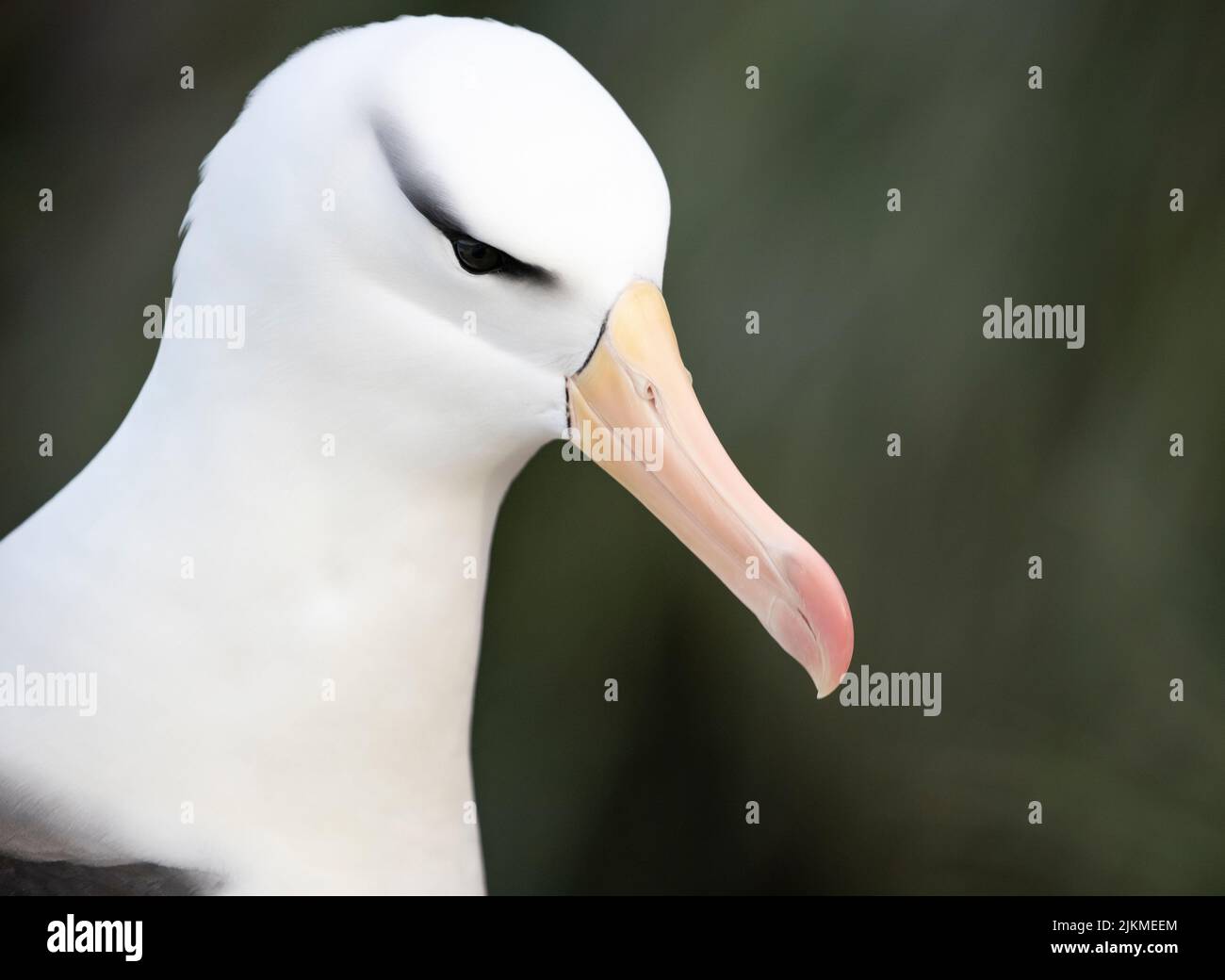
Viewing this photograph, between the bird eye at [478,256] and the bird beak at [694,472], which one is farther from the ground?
the bird eye at [478,256]

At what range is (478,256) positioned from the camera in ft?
2.89

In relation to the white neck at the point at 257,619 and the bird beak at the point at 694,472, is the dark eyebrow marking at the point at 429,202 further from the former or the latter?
the white neck at the point at 257,619

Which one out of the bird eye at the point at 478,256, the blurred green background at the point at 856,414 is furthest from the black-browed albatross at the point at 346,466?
the blurred green background at the point at 856,414

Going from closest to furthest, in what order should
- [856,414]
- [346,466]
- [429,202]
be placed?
[429,202] < [346,466] < [856,414]

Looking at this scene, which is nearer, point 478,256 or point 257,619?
point 478,256

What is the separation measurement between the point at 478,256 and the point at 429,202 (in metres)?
0.05

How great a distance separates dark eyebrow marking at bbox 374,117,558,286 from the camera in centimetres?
87

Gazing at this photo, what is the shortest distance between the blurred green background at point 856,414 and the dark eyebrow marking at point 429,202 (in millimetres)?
A: 658

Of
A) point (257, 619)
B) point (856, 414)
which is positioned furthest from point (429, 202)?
point (856, 414)

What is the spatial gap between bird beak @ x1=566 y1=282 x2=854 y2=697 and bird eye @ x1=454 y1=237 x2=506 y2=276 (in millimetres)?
101

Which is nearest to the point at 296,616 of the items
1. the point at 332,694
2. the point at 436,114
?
the point at 332,694

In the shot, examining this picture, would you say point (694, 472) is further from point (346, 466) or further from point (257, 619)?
point (257, 619)

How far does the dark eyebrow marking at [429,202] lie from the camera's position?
868mm

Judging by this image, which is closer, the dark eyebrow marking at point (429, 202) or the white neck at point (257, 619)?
the dark eyebrow marking at point (429, 202)
